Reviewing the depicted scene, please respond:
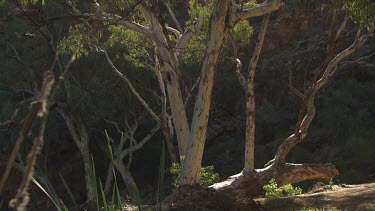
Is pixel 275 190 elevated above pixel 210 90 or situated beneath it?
situated beneath

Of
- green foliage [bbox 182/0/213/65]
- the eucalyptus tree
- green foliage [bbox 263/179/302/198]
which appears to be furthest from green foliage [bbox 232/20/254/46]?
green foliage [bbox 263/179/302/198]

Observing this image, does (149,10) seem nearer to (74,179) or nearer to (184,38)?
(184,38)

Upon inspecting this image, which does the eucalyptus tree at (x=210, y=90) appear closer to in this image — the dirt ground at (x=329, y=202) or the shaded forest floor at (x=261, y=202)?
the shaded forest floor at (x=261, y=202)

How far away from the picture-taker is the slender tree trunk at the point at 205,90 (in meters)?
8.35

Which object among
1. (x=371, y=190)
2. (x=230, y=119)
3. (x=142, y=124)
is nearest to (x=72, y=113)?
(x=142, y=124)

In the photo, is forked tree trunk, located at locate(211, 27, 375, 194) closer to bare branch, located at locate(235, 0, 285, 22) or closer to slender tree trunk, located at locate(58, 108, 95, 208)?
bare branch, located at locate(235, 0, 285, 22)

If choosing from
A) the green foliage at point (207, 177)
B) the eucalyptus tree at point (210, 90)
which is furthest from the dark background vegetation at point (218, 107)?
the green foliage at point (207, 177)

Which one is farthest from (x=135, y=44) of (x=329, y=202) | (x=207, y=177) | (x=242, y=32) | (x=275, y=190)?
(x=329, y=202)

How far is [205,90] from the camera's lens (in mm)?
8336

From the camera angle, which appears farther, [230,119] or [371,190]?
[230,119]

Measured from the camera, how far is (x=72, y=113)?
18.7 m

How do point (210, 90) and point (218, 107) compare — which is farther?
point (218, 107)

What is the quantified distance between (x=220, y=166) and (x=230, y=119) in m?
3.40

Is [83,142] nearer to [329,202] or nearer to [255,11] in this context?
[255,11]
